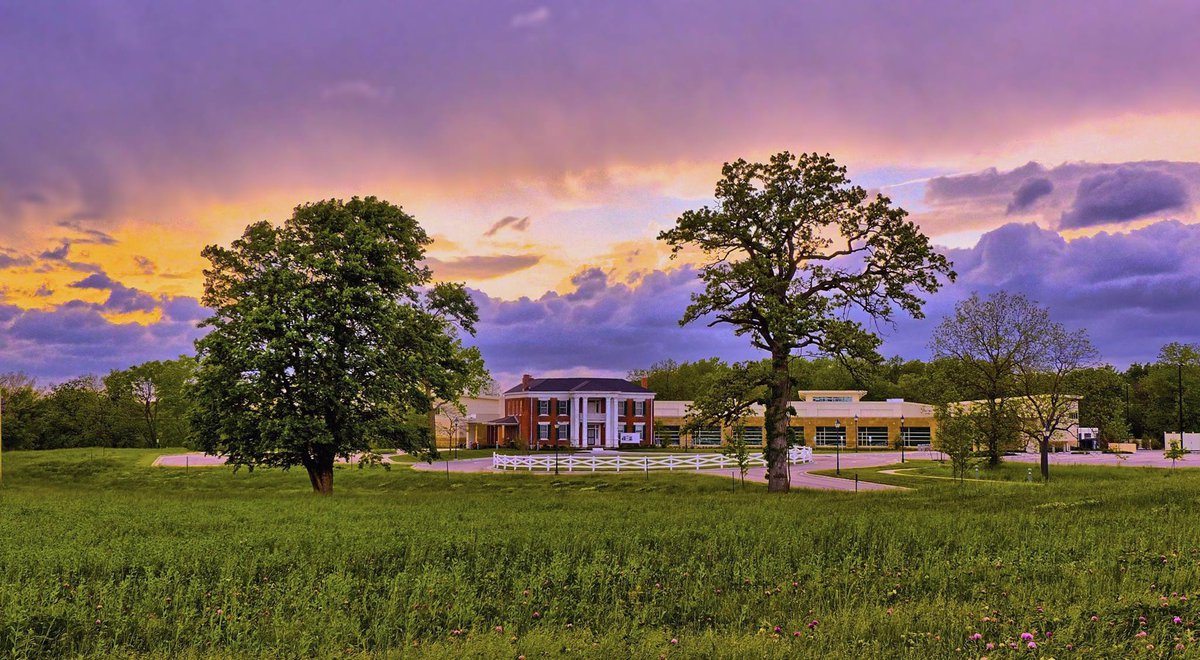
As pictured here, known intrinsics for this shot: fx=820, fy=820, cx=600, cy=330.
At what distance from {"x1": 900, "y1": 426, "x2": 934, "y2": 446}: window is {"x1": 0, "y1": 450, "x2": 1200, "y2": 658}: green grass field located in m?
82.7

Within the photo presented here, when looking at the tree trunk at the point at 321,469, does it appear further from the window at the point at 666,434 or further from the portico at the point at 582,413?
the window at the point at 666,434

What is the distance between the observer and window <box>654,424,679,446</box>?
92250 mm

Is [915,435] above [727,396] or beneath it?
beneath

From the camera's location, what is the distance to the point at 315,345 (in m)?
29.4

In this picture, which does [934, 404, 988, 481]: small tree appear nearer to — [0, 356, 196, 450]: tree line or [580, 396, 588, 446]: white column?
[580, 396, 588, 446]: white column

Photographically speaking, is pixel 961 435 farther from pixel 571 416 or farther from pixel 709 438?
pixel 709 438

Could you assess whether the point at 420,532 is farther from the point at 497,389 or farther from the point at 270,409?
the point at 497,389

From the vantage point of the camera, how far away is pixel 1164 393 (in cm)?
10638

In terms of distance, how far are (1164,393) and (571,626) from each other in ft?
401

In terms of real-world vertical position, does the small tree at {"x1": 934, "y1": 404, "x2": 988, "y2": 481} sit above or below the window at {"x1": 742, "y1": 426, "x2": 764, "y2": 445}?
above

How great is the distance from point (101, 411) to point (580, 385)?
174ft

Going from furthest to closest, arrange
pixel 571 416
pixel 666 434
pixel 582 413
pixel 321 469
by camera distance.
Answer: pixel 666 434, pixel 571 416, pixel 582 413, pixel 321 469

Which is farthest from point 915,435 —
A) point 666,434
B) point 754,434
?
point 666,434

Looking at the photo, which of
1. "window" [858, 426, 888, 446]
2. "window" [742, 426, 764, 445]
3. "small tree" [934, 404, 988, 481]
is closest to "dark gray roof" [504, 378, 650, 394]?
"window" [742, 426, 764, 445]
